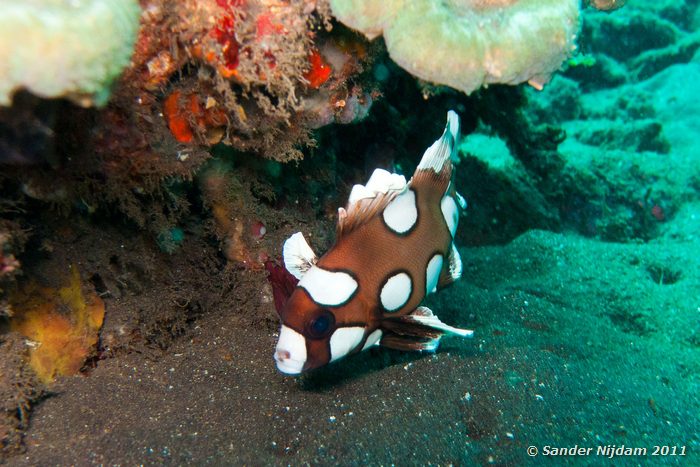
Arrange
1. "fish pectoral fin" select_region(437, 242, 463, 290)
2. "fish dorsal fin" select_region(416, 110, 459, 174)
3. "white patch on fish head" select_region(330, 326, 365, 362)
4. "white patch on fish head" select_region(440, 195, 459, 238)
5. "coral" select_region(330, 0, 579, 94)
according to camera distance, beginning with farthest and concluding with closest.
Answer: "fish pectoral fin" select_region(437, 242, 463, 290), "white patch on fish head" select_region(440, 195, 459, 238), "fish dorsal fin" select_region(416, 110, 459, 174), "white patch on fish head" select_region(330, 326, 365, 362), "coral" select_region(330, 0, 579, 94)

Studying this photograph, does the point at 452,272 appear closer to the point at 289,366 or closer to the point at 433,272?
the point at 433,272

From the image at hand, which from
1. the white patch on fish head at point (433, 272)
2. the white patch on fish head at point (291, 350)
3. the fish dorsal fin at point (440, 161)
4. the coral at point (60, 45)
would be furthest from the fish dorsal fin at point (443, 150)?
the coral at point (60, 45)

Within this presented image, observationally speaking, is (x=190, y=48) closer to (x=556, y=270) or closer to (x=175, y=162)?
(x=175, y=162)

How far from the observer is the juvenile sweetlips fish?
2.54m

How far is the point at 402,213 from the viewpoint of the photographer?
2.82 metres

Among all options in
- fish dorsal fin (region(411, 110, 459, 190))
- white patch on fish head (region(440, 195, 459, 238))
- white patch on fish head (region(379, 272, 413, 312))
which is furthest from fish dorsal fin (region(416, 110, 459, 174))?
white patch on fish head (region(379, 272, 413, 312))

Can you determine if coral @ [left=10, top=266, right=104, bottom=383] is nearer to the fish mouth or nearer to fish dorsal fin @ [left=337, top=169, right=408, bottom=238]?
the fish mouth

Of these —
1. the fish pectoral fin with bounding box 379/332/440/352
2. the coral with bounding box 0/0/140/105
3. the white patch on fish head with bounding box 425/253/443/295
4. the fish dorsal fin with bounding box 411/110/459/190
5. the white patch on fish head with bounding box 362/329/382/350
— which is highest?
the coral with bounding box 0/0/140/105

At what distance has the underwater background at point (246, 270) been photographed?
7.04 feet

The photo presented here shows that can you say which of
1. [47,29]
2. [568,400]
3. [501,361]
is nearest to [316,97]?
[47,29]

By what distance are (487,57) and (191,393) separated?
2701mm

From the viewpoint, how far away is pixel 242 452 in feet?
8.60

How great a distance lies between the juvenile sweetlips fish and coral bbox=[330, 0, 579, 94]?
2.49 ft

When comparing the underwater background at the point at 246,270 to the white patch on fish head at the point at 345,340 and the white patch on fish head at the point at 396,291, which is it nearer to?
the white patch on fish head at the point at 345,340
